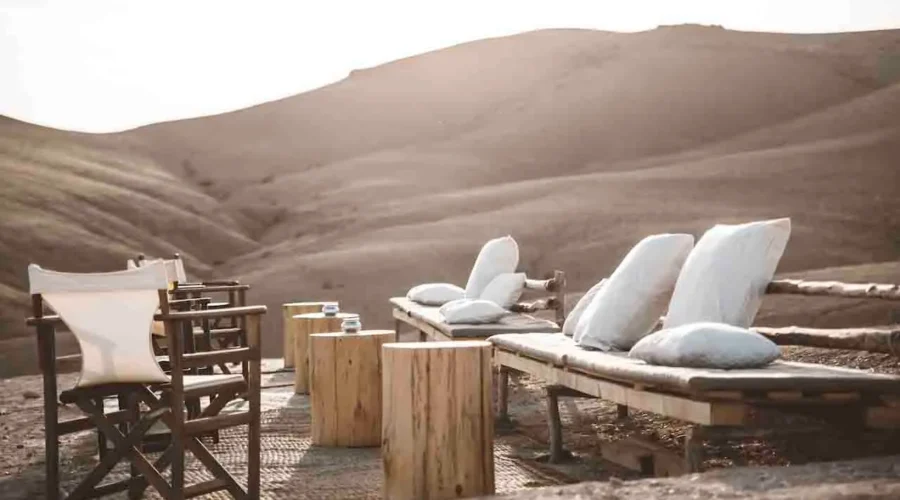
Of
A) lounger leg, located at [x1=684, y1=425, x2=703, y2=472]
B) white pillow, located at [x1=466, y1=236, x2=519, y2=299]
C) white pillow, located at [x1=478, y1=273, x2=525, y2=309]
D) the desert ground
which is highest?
the desert ground

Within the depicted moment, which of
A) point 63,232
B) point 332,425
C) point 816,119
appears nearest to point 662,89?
point 816,119

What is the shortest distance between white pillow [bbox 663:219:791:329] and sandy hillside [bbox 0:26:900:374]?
23.8 ft

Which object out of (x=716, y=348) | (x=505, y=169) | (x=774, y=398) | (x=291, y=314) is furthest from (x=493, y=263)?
(x=505, y=169)

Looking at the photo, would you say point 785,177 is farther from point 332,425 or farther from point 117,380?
point 117,380

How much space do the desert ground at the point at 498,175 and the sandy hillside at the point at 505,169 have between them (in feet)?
0.36

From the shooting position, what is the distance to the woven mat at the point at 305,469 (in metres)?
5.38

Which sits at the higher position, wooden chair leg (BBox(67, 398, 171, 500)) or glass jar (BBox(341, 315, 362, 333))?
glass jar (BBox(341, 315, 362, 333))

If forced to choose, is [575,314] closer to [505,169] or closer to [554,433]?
[554,433]

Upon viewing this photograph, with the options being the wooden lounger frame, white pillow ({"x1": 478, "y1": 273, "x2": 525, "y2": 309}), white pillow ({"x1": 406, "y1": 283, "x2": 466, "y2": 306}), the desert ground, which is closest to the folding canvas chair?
the wooden lounger frame

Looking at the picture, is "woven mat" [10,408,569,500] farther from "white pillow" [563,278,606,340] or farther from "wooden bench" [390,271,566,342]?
"wooden bench" [390,271,566,342]

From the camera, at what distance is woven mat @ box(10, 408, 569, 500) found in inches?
212

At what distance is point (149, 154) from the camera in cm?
4334

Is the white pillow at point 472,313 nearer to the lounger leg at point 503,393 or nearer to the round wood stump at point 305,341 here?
the lounger leg at point 503,393

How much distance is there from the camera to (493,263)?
380 inches
